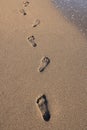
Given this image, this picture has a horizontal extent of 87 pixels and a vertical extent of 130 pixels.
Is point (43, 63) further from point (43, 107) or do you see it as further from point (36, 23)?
point (36, 23)

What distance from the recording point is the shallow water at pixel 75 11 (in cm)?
462

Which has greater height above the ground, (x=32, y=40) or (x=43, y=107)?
(x=32, y=40)

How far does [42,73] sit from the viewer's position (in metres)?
3.60

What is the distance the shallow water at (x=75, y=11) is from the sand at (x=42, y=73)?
14 cm

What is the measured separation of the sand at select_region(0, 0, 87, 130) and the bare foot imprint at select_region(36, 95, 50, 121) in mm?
40

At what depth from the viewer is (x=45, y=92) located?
3.33 m

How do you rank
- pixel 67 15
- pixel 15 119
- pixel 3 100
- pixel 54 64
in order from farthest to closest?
1. pixel 67 15
2. pixel 54 64
3. pixel 3 100
4. pixel 15 119

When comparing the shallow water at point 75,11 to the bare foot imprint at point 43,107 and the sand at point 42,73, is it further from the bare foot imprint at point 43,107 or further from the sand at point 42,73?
the bare foot imprint at point 43,107

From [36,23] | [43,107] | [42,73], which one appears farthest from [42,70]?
[36,23]

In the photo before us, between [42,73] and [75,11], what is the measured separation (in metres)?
1.75

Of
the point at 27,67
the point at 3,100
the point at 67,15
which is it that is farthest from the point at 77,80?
the point at 67,15

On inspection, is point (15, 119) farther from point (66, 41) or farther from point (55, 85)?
point (66, 41)

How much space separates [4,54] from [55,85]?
0.91 m

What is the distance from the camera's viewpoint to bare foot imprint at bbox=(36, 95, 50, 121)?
3.04 meters
